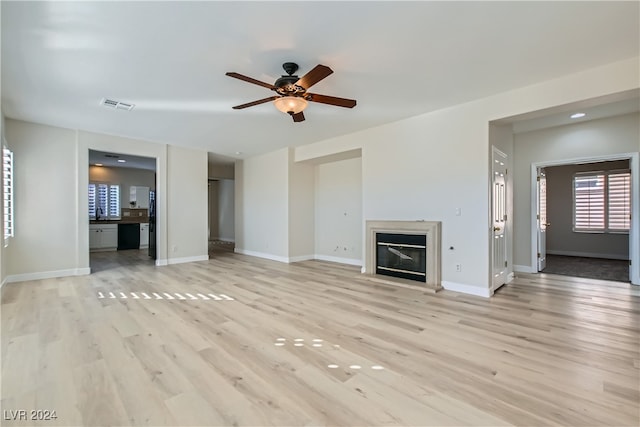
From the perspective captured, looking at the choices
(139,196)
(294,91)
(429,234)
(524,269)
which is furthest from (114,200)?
(524,269)

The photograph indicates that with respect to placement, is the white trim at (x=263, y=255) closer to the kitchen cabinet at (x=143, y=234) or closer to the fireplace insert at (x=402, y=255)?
the fireplace insert at (x=402, y=255)

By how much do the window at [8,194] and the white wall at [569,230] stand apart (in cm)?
1212

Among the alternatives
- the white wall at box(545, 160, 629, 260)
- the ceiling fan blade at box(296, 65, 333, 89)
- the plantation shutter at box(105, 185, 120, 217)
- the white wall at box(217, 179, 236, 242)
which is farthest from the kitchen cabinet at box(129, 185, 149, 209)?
the white wall at box(545, 160, 629, 260)

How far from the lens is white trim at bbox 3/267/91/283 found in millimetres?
4836

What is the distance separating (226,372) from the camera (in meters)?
2.08

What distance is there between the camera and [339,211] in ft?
22.9

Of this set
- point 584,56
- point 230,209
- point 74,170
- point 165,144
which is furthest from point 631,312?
point 230,209

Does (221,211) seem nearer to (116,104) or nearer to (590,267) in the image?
(116,104)

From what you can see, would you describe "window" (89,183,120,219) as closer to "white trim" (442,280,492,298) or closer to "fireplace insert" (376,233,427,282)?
"fireplace insert" (376,233,427,282)

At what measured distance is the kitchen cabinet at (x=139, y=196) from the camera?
975 cm

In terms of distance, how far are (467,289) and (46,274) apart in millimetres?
7228

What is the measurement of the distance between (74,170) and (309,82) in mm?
5298

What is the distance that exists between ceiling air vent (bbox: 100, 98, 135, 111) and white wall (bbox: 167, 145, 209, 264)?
93.5 inches

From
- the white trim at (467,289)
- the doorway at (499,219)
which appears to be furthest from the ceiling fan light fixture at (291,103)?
the white trim at (467,289)
